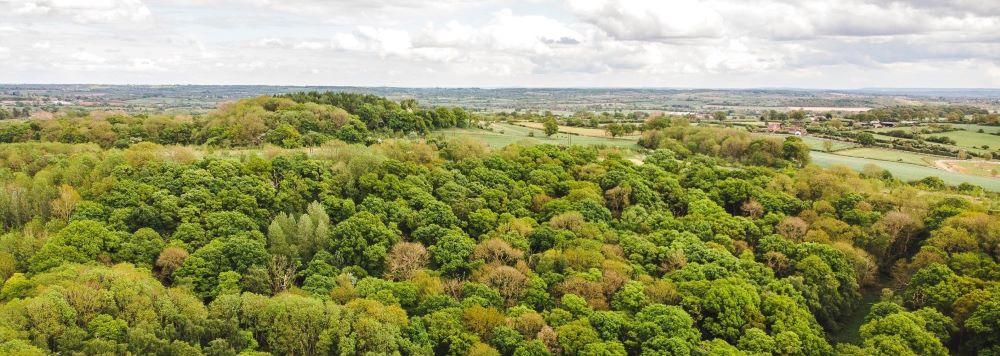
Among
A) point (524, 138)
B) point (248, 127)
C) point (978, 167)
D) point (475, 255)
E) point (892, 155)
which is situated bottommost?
point (475, 255)

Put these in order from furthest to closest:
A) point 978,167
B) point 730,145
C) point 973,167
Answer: point 730,145
point 978,167
point 973,167

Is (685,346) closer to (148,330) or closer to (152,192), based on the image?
(148,330)

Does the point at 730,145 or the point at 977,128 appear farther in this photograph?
the point at 977,128

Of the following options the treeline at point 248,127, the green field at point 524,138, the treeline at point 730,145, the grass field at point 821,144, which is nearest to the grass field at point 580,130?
the green field at point 524,138

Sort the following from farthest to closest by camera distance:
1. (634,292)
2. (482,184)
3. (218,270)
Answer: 1. (482,184)
2. (218,270)
3. (634,292)

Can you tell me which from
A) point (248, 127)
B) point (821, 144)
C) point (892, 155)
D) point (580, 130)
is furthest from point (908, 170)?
point (248, 127)

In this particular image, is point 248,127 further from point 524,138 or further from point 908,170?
point 908,170

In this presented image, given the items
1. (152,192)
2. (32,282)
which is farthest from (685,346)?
(152,192)
